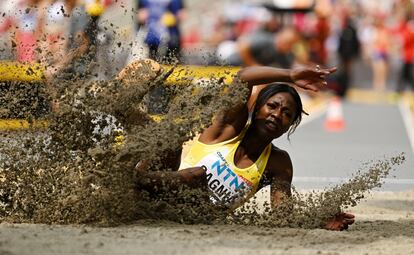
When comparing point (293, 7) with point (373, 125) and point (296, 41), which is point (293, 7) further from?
point (373, 125)

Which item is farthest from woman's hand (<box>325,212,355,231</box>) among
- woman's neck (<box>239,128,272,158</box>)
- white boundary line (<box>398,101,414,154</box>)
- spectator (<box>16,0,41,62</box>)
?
white boundary line (<box>398,101,414,154</box>)

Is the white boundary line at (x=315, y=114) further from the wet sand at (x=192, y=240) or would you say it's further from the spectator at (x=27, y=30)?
the wet sand at (x=192, y=240)

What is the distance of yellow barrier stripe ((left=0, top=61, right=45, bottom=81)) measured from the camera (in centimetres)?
820

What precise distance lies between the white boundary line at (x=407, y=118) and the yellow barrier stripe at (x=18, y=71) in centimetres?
782

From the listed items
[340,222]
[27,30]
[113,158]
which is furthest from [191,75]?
[27,30]

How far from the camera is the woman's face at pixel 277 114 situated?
7812 mm

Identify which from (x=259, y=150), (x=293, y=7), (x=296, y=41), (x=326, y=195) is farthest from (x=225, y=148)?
(x=293, y=7)

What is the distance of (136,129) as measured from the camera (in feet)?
25.2

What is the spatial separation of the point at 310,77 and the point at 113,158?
1.34 m

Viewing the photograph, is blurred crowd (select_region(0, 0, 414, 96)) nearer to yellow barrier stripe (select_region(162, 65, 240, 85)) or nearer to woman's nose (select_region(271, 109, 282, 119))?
yellow barrier stripe (select_region(162, 65, 240, 85))

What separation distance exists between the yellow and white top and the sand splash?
0.38 ft

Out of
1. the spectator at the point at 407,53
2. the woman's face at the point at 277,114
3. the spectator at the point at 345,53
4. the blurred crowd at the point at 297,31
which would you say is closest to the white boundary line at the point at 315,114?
the spectator at the point at 345,53

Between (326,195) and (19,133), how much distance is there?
6.86 feet

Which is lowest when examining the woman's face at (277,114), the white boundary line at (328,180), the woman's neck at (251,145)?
the white boundary line at (328,180)
